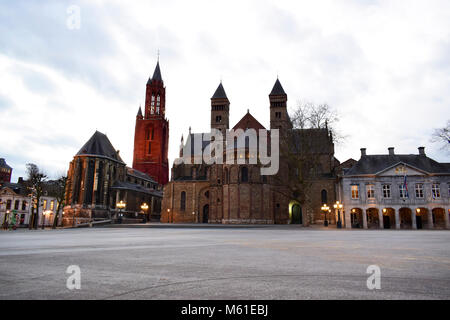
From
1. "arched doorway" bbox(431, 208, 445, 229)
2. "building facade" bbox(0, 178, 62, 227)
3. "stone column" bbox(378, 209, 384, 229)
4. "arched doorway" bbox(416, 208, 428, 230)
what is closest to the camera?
"stone column" bbox(378, 209, 384, 229)

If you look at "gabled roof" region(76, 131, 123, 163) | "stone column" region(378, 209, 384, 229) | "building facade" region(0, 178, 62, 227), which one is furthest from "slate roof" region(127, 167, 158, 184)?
"stone column" region(378, 209, 384, 229)

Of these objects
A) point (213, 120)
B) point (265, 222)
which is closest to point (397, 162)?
point (265, 222)

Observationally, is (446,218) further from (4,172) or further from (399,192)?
(4,172)

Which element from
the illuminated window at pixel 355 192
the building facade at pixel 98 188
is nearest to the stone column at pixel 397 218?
the illuminated window at pixel 355 192

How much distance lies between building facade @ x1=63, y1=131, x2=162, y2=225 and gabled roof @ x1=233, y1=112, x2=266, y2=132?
22.8 metres

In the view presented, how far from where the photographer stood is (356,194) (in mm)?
40594

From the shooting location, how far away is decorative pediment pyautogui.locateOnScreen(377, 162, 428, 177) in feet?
129

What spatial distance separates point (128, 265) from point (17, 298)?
2.43m

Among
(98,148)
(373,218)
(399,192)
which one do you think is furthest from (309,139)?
(98,148)

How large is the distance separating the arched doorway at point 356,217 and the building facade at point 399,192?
0.42 ft

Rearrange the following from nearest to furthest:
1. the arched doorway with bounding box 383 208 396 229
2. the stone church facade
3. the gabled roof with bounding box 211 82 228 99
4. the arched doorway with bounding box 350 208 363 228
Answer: the arched doorway with bounding box 383 208 396 229 < the arched doorway with bounding box 350 208 363 228 < the stone church facade < the gabled roof with bounding box 211 82 228 99

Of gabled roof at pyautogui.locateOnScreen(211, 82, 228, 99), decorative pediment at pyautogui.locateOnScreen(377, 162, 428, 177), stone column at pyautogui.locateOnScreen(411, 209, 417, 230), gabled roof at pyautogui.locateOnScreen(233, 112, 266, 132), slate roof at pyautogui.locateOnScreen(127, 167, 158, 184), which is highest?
gabled roof at pyautogui.locateOnScreen(211, 82, 228, 99)

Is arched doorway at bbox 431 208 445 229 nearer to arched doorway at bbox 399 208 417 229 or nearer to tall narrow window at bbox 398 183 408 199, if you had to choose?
arched doorway at bbox 399 208 417 229
